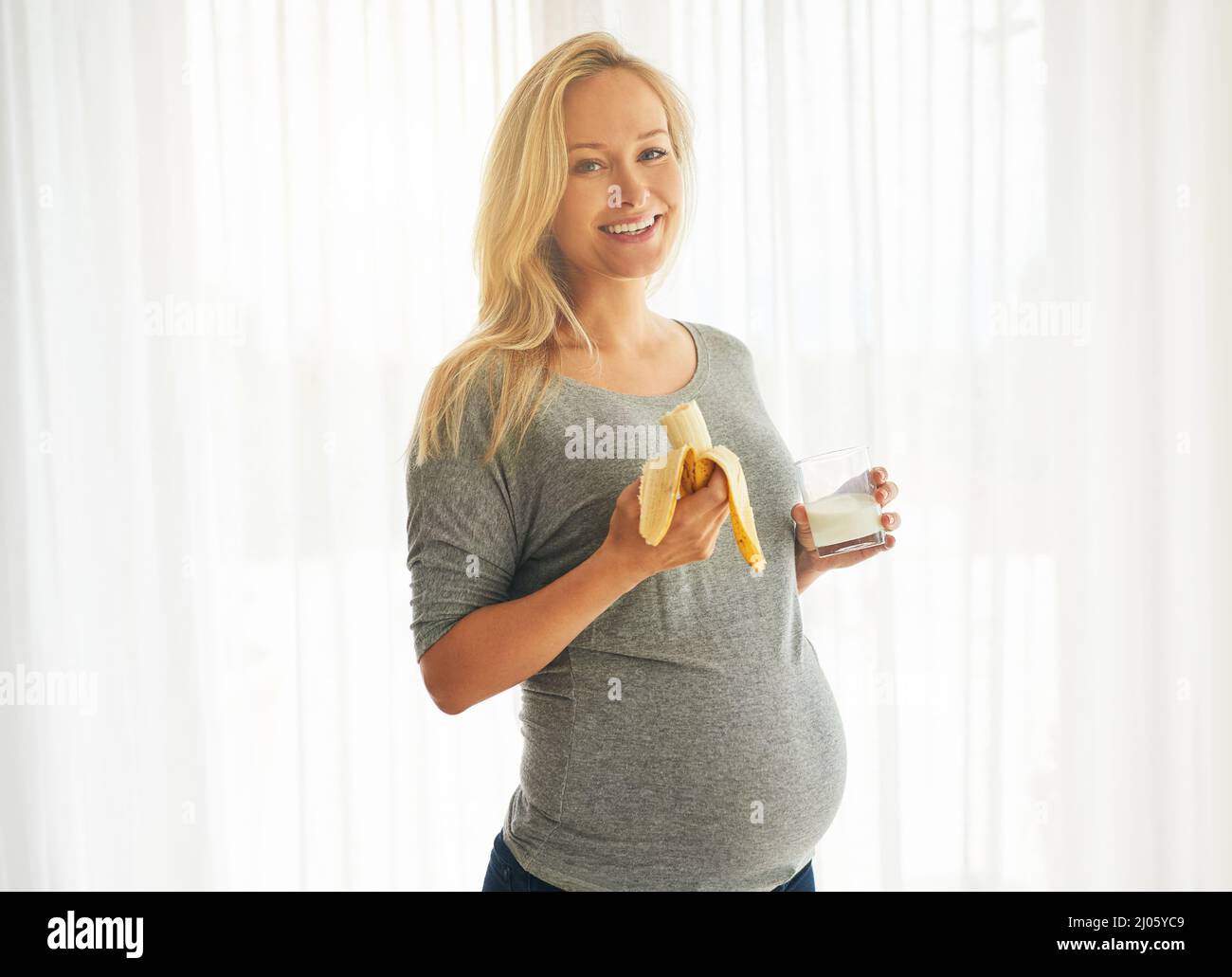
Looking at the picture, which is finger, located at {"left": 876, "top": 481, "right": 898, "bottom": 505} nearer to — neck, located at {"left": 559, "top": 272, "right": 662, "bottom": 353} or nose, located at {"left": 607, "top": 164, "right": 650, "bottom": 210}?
Result: neck, located at {"left": 559, "top": 272, "right": 662, "bottom": 353}

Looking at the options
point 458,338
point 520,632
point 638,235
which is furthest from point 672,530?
point 458,338

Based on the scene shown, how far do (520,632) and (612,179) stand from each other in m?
0.56

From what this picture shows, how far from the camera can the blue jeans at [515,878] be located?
3.44 feet

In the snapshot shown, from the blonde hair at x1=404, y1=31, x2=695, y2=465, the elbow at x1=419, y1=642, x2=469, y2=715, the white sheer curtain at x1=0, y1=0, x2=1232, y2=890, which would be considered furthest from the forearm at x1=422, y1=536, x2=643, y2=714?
the white sheer curtain at x1=0, y1=0, x2=1232, y2=890

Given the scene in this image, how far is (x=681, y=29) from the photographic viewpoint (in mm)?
1977

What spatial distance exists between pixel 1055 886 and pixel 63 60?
2.83 meters

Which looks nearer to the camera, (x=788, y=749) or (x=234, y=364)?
(x=788, y=749)

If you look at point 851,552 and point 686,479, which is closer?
point 686,479

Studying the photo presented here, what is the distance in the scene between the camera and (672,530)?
93 cm

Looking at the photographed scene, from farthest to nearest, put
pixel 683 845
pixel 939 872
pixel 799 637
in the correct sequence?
pixel 939 872 < pixel 799 637 < pixel 683 845

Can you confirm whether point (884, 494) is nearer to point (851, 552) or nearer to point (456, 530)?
point (851, 552)

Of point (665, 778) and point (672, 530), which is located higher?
point (672, 530)
